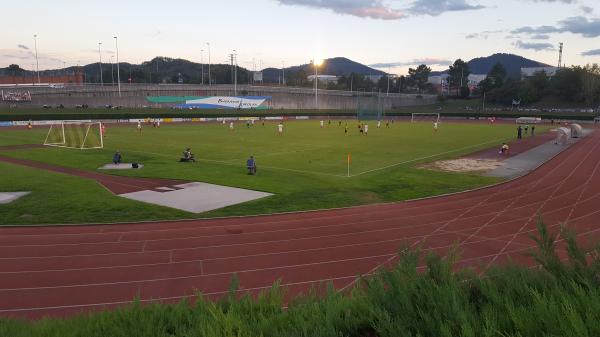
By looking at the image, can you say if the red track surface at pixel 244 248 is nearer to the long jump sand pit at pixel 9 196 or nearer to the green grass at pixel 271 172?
the green grass at pixel 271 172

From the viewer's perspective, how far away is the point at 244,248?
14625mm

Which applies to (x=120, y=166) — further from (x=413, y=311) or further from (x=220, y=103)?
(x=220, y=103)

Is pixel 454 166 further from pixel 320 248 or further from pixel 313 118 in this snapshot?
pixel 313 118

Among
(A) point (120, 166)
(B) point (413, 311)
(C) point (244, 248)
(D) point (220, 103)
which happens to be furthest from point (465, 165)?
(D) point (220, 103)

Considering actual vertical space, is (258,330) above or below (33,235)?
above

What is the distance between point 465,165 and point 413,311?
30640 mm

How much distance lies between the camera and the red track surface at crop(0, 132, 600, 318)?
11.8 meters

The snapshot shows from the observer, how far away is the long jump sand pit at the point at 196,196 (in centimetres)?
1991

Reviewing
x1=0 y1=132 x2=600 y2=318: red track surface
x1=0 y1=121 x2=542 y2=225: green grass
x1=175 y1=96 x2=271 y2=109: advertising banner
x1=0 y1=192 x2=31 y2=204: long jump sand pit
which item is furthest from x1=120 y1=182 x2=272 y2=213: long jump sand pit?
x1=175 y1=96 x2=271 y2=109: advertising banner

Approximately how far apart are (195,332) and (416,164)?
30.4m

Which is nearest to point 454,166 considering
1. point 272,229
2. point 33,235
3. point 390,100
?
point 272,229

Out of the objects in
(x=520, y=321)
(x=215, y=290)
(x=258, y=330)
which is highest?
(x=520, y=321)

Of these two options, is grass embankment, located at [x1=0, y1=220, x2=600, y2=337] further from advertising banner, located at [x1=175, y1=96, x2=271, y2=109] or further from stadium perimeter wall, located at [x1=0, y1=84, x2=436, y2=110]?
advertising banner, located at [x1=175, y1=96, x2=271, y2=109]

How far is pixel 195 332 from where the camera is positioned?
534 centimetres
